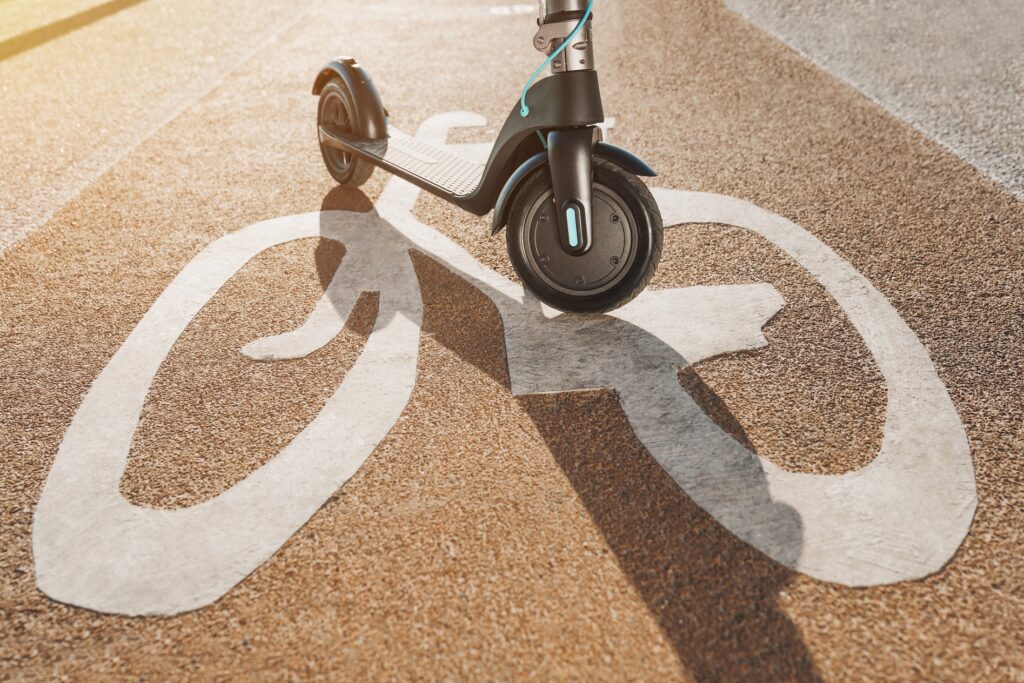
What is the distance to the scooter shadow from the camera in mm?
2084

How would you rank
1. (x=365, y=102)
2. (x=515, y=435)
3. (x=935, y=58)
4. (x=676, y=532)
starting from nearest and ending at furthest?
(x=676, y=532) < (x=515, y=435) < (x=365, y=102) < (x=935, y=58)

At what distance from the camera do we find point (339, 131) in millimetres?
4551

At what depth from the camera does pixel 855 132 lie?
5137 millimetres

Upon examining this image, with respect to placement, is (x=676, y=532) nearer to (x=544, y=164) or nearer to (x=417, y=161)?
(x=544, y=164)

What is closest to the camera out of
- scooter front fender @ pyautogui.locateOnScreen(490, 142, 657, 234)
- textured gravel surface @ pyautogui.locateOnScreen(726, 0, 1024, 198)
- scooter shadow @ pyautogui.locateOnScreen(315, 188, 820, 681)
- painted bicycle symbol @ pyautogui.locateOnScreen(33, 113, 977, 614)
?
scooter shadow @ pyautogui.locateOnScreen(315, 188, 820, 681)

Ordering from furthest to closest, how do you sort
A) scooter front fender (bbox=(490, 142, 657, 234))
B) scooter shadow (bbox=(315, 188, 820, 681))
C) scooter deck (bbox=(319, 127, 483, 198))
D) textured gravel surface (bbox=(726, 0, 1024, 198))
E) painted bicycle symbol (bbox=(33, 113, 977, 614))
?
1. textured gravel surface (bbox=(726, 0, 1024, 198))
2. scooter deck (bbox=(319, 127, 483, 198))
3. scooter front fender (bbox=(490, 142, 657, 234))
4. painted bicycle symbol (bbox=(33, 113, 977, 614))
5. scooter shadow (bbox=(315, 188, 820, 681))

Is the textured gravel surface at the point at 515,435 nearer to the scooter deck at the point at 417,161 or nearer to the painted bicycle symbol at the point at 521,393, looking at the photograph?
the painted bicycle symbol at the point at 521,393

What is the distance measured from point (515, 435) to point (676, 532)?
2.24ft

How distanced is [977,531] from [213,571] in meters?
2.28

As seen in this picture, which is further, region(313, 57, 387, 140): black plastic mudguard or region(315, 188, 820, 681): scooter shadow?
region(313, 57, 387, 140): black plastic mudguard

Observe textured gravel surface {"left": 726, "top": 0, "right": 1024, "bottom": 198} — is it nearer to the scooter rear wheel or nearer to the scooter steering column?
the scooter steering column

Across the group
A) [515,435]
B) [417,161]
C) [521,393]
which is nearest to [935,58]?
[417,161]

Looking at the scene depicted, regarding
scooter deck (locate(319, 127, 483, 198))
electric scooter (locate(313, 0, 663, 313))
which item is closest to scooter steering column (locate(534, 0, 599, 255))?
electric scooter (locate(313, 0, 663, 313))

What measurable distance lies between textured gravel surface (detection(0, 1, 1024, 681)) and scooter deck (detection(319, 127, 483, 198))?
1.06 feet
